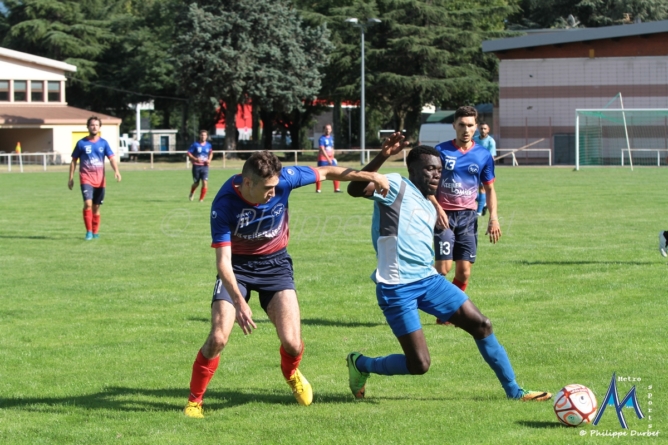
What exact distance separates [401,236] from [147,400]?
2.19 metres

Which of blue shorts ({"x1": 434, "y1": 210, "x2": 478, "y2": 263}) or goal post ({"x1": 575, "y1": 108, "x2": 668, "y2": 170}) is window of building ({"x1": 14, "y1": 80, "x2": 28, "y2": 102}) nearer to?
goal post ({"x1": 575, "y1": 108, "x2": 668, "y2": 170})

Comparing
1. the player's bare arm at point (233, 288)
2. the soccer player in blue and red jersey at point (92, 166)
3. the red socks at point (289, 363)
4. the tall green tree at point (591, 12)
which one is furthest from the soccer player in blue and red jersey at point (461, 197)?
the tall green tree at point (591, 12)

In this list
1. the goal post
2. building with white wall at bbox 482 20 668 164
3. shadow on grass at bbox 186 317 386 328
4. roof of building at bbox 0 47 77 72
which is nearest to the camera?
shadow on grass at bbox 186 317 386 328

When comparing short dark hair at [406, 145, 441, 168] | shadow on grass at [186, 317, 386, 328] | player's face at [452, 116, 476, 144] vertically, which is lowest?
shadow on grass at [186, 317, 386, 328]

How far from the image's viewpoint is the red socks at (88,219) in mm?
16281

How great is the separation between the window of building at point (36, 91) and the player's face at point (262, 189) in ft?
197

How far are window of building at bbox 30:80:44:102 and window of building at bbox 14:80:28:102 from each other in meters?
0.41

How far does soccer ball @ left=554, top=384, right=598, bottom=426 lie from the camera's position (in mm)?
5348

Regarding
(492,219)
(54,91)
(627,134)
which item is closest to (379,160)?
(492,219)

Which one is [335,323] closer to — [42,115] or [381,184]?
[381,184]

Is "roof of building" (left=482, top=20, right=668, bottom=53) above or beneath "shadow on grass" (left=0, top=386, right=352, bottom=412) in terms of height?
above

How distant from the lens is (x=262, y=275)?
20.2ft

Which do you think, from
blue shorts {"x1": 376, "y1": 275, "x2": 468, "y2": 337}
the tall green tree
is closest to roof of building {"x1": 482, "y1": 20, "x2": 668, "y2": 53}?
the tall green tree

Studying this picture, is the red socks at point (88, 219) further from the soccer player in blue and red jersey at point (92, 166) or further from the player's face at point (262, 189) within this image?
the player's face at point (262, 189)
